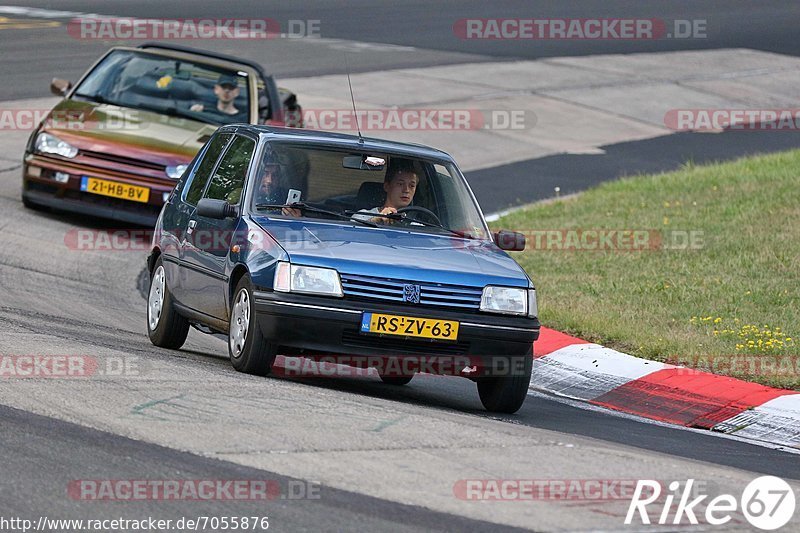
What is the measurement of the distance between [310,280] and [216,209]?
1072 millimetres

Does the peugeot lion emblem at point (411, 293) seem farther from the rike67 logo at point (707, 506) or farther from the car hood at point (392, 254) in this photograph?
the rike67 logo at point (707, 506)

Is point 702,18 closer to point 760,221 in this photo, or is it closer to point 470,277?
point 760,221

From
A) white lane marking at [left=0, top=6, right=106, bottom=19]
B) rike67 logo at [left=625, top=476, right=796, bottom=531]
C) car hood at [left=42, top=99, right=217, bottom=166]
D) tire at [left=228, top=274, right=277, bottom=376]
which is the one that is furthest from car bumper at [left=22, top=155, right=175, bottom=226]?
white lane marking at [left=0, top=6, right=106, bottom=19]

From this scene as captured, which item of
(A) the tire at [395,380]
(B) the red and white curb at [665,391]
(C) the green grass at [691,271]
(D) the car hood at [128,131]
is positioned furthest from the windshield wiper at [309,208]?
(D) the car hood at [128,131]

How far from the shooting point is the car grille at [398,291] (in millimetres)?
8211

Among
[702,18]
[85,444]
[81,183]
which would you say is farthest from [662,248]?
[702,18]

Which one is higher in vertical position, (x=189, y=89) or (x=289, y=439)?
(x=189, y=89)

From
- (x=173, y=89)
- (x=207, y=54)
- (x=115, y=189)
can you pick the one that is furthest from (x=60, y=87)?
(x=115, y=189)

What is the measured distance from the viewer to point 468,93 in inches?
995

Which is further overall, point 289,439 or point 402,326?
point 402,326

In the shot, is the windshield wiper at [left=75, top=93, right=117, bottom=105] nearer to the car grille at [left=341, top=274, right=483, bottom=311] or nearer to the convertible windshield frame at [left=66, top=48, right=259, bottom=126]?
the convertible windshield frame at [left=66, top=48, right=259, bottom=126]

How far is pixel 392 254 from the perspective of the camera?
27.6ft

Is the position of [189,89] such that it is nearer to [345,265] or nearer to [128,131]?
[128,131]

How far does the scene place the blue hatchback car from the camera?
821cm
